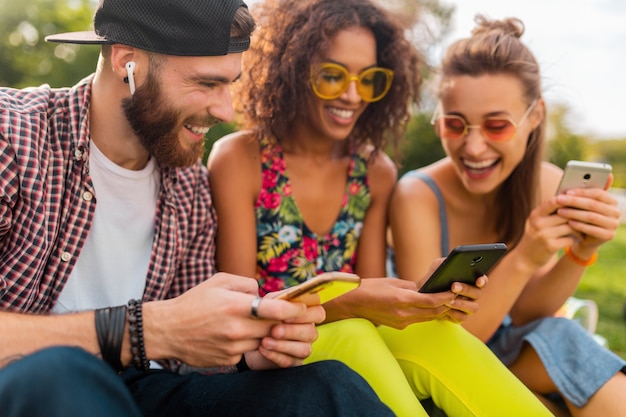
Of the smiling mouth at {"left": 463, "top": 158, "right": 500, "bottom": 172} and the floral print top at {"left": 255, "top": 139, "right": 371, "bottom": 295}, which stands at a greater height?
the smiling mouth at {"left": 463, "top": 158, "right": 500, "bottom": 172}

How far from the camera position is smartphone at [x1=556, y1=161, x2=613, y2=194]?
294 centimetres

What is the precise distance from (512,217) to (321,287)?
2.00 metres

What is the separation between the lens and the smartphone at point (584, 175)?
9.65 feet

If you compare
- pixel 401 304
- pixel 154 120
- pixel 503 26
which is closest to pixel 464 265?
pixel 401 304

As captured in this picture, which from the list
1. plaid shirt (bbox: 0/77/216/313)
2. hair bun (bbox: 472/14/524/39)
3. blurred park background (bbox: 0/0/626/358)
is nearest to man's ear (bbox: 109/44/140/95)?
plaid shirt (bbox: 0/77/216/313)

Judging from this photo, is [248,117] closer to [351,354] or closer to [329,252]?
[329,252]

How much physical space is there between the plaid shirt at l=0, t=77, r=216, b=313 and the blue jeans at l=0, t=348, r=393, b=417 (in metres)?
0.46

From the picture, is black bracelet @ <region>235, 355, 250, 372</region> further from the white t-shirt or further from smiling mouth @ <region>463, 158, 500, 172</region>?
smiling mouth @ <region>463, 158, 500, 172</region>

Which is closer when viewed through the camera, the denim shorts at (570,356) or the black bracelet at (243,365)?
the black bracelet at (243,365)

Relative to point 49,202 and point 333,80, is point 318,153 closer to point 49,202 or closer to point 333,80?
point 333,80

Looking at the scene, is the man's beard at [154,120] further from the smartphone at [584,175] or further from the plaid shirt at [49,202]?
the smartphone at [584,175]

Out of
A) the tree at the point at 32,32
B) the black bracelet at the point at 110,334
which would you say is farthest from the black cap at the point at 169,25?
the tree at the point at 32,32

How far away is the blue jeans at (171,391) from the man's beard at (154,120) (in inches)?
33.4

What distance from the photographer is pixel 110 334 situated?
77.5 inches
